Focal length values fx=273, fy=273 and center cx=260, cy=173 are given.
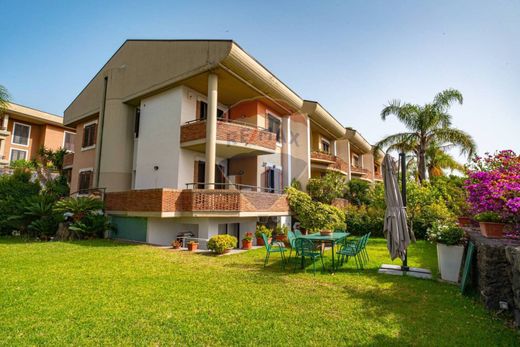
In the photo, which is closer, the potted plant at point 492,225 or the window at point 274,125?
the potted plant at point 492,225

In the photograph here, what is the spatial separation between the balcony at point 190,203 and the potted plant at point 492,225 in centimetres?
859

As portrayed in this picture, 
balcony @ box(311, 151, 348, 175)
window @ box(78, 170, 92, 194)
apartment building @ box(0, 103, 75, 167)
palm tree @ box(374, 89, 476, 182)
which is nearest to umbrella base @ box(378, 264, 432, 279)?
palm tree @ box(374, 89, 476, 182)

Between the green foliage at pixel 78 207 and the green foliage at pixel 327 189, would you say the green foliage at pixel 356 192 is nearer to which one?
the green foliage at pixel 327 189

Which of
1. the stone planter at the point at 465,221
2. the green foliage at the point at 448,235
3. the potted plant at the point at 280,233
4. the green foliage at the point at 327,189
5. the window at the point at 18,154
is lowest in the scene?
the potted plant at the point at 280,233

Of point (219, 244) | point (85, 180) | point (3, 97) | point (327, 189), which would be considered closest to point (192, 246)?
point (219, 244)

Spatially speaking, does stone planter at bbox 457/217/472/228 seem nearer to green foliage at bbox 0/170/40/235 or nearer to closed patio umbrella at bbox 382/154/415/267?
closed patio umbrella at bbox 382/154/415/267

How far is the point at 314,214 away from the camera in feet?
48.0

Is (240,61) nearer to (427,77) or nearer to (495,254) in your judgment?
(427,77)

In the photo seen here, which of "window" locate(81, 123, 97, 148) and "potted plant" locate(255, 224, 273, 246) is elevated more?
"window" locate(81, 123, 97, 148)

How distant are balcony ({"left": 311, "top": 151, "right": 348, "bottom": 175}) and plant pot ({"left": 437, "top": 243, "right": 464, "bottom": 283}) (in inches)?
599

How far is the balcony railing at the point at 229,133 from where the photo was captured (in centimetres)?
1388

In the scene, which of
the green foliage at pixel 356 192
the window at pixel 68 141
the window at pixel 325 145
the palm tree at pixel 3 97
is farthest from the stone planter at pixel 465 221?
the window at pixel 68 141

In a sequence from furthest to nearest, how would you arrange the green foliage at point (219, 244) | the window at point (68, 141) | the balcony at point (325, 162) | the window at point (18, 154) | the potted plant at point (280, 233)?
the window at point (68, 141)
the window at point (18, 154)
the balcony at point (325, 162)
the potted plant at point (280, 233)
the green foliage at point (219, 244)

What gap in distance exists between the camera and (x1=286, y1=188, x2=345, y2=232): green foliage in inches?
562
